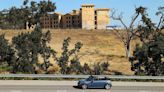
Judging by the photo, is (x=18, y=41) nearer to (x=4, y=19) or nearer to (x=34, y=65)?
(x=34, y=65)

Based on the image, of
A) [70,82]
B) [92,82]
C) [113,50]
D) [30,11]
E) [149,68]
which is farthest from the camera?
[30,11]

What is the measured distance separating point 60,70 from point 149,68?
970cm

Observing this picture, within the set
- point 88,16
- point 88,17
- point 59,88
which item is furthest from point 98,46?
point 88,17

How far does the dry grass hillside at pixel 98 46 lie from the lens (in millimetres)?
56406

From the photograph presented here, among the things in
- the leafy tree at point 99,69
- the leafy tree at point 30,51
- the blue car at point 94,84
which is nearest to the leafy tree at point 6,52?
the leafy tree at point 30,51

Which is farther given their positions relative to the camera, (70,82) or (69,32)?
(69,32)

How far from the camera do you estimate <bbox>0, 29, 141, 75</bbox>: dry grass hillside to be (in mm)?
56406

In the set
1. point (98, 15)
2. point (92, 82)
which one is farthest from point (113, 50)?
point (98, 15)

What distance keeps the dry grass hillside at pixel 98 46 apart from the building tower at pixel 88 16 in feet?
124

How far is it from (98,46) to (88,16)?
2091 inches

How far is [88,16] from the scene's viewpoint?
397ft

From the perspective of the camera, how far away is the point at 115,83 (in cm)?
3662

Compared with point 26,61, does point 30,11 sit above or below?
above

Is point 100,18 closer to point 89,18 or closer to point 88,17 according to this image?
point 89,18
